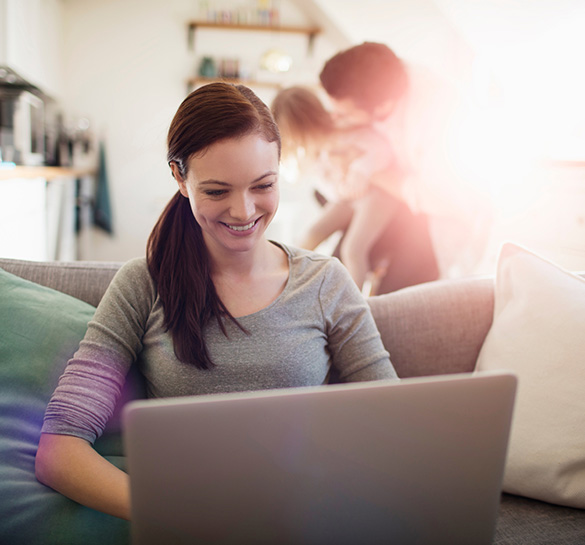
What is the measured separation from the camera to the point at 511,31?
2729mm

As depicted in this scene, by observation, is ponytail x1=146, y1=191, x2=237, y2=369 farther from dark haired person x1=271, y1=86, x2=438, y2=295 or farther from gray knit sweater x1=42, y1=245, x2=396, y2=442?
dark haired person x1=271, y1=86, x2=438, y2=295

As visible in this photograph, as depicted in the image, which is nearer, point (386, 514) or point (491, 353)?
point (386, 514)

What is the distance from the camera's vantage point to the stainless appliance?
9.27 ft

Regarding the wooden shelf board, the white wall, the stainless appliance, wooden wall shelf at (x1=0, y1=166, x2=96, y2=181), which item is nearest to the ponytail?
wooden wall shelf at (x1=0, y1=166, x2=96, y2=181)

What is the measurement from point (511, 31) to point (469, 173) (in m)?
0.96

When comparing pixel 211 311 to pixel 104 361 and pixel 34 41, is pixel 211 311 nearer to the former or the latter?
pixel 104 361

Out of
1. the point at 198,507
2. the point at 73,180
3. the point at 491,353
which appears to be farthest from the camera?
the point at 73,180

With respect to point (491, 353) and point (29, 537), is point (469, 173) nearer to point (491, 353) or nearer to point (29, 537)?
point (491, 353)

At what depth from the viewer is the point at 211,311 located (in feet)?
3.01

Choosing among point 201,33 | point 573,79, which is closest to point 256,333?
point 573,79

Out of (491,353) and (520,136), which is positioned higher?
(520,136)

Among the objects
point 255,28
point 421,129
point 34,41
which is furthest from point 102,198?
point 421,129

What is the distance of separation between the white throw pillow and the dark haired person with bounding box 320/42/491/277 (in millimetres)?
1043

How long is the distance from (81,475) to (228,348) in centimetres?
29
